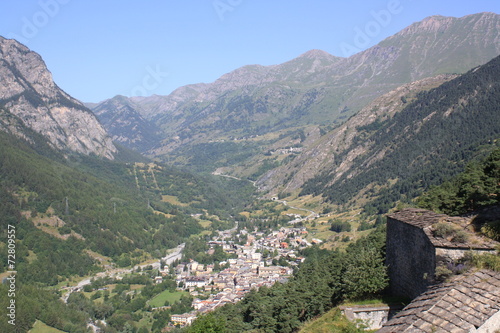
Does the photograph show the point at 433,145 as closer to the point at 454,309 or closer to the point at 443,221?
the point at 443,221

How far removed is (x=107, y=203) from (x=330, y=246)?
104 m

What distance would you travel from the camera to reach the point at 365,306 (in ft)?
68.3

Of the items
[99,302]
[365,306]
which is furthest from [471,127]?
[365,306]

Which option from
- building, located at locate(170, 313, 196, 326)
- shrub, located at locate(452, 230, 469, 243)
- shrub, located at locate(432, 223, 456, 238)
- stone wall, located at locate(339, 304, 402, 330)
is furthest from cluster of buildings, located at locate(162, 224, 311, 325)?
shrub, located at locate(452, 230, 469, 243)

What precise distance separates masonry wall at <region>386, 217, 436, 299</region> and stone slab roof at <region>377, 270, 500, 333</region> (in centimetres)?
533

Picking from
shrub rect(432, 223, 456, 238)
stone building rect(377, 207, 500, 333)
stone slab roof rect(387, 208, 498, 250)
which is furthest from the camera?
shrub rect(432, 223, 456, 238)

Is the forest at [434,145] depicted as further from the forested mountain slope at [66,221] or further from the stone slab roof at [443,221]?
the stone slab roof at [443,221]

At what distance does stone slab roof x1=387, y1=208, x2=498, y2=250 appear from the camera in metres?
17.2

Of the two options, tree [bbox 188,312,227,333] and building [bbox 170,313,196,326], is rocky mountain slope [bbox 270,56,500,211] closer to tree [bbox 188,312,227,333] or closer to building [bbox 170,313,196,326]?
building [bbox 170,313,196,326]

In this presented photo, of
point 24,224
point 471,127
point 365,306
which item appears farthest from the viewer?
point 471,127

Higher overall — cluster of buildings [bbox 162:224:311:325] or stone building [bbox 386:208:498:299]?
stone building [bbox 386:208:498:299]

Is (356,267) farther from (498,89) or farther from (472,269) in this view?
(498,89)

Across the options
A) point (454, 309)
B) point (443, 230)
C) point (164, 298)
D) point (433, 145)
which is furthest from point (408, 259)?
point (433, 145)

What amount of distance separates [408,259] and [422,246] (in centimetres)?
193
